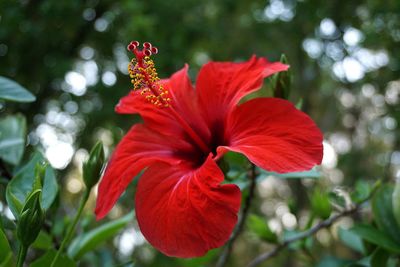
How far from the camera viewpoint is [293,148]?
2.66 ft

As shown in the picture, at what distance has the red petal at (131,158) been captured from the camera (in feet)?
2.92

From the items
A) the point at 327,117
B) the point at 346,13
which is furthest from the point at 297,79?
the point at 346,13

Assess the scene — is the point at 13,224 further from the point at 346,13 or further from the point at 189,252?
the point at 346,13

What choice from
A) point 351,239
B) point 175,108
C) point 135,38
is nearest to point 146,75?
point 175,108

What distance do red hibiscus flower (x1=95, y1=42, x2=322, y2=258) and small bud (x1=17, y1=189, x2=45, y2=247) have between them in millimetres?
142

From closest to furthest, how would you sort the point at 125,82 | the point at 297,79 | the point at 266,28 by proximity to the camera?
the point at 125,82, the point at 266,28, the point at 297,79

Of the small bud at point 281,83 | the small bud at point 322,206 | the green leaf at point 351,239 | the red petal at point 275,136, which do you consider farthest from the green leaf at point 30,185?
the green leaf at point 351,239

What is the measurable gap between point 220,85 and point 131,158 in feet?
0.86

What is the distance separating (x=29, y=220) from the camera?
2.41 ft

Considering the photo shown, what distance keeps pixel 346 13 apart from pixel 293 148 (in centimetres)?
222

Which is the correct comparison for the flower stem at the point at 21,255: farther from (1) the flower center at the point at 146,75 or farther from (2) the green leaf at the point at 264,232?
(2) the green leaf at the point at 264,232

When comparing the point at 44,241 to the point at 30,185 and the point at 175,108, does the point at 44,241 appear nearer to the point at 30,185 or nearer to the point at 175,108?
the point at 30,185

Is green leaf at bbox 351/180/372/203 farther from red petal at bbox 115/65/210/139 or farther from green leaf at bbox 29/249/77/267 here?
green leaf at bbox 29/249/77/267

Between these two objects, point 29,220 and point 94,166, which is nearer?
point 29,220
